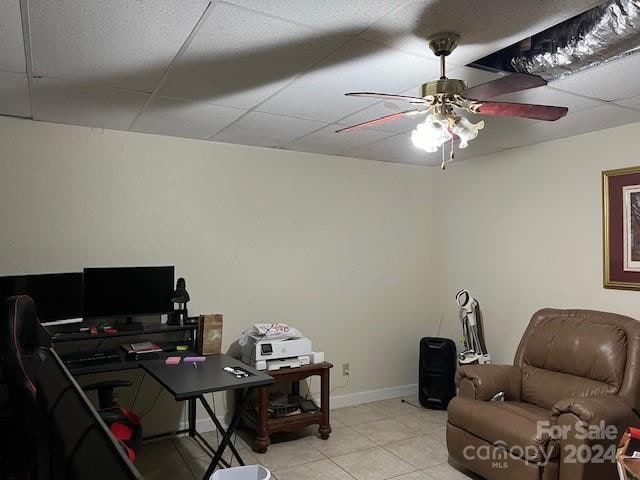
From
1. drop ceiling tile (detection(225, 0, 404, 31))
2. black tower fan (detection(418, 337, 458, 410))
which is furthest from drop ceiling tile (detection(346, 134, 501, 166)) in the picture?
drop ceiling tile (detection(225, 0, 404, 31))

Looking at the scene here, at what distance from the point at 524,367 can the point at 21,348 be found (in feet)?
10.7

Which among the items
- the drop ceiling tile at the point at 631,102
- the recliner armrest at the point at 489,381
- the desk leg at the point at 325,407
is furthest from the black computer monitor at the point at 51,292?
the drop ceiling tile at the point at 631,102

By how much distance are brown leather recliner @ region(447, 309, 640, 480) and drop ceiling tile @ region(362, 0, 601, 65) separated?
205 cm

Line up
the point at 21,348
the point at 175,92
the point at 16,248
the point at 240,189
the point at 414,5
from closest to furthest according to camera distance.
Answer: the point at 414,5, the point at 21,348, the point at 175,92, the point at 16,248, the point at 240,189

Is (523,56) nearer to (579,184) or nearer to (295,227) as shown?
(579,184)

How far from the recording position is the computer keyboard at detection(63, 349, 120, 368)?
302cm

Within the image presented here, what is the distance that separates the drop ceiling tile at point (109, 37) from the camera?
1777 mm

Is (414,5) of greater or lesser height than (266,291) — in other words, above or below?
above

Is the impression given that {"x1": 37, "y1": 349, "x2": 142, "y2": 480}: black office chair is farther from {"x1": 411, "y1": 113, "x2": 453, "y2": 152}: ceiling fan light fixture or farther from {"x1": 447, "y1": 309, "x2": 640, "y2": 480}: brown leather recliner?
{"x1": 447, "y1": 309, "x2": 640, "y2": 480}: brown leather recliner

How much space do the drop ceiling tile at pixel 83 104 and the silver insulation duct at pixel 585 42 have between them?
2.12 metres

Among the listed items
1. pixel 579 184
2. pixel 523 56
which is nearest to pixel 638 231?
pixel 579 184

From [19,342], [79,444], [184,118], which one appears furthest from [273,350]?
[79,444]

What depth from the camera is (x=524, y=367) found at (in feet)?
11.7

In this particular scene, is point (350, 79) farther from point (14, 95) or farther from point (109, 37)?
point (14, 95)
